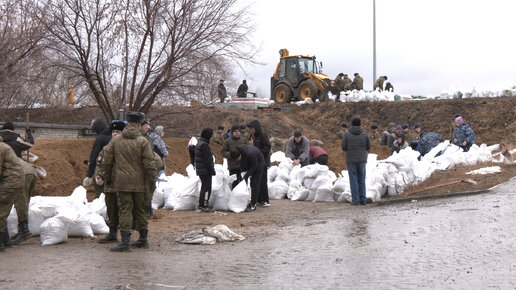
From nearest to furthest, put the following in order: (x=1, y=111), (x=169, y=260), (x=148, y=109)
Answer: (x=169, y=260) → (x=148, y=109) → (x=1, y=111)

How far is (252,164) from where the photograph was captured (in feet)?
35.4

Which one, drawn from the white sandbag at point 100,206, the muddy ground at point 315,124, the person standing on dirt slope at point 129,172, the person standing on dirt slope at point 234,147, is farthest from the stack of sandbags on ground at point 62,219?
the muddy ground at point 315,124

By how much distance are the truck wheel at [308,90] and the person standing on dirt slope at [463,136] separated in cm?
1494

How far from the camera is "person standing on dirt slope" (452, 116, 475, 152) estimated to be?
51.8 ft

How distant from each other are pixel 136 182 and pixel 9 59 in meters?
12.2

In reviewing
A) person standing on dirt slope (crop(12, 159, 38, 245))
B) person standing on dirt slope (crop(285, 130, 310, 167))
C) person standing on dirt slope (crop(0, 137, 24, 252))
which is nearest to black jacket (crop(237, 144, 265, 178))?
person standing on dirt slope (crop(285, 130, 310, 167))

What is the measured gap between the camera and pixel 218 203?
11070mm

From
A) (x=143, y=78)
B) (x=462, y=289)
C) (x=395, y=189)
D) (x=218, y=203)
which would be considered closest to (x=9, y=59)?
(x=143, y=78)

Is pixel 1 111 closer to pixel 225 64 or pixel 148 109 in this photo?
pixel 148 109

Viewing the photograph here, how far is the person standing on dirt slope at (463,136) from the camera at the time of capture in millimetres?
15781

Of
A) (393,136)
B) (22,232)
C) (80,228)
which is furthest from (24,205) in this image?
(393,136)

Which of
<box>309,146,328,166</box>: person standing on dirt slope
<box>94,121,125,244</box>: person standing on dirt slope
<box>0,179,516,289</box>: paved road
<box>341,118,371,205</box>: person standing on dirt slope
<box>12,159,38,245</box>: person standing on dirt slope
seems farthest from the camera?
<box>309,146,328,166</box>: person standing on dirt slope

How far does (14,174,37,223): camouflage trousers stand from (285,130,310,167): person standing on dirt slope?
236 inches

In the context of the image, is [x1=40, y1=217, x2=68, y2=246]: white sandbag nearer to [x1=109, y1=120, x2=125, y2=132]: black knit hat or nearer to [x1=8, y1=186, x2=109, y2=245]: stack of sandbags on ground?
[x1=8, y1=186, x2=109, y2=245]: stack of sandbags on ground
